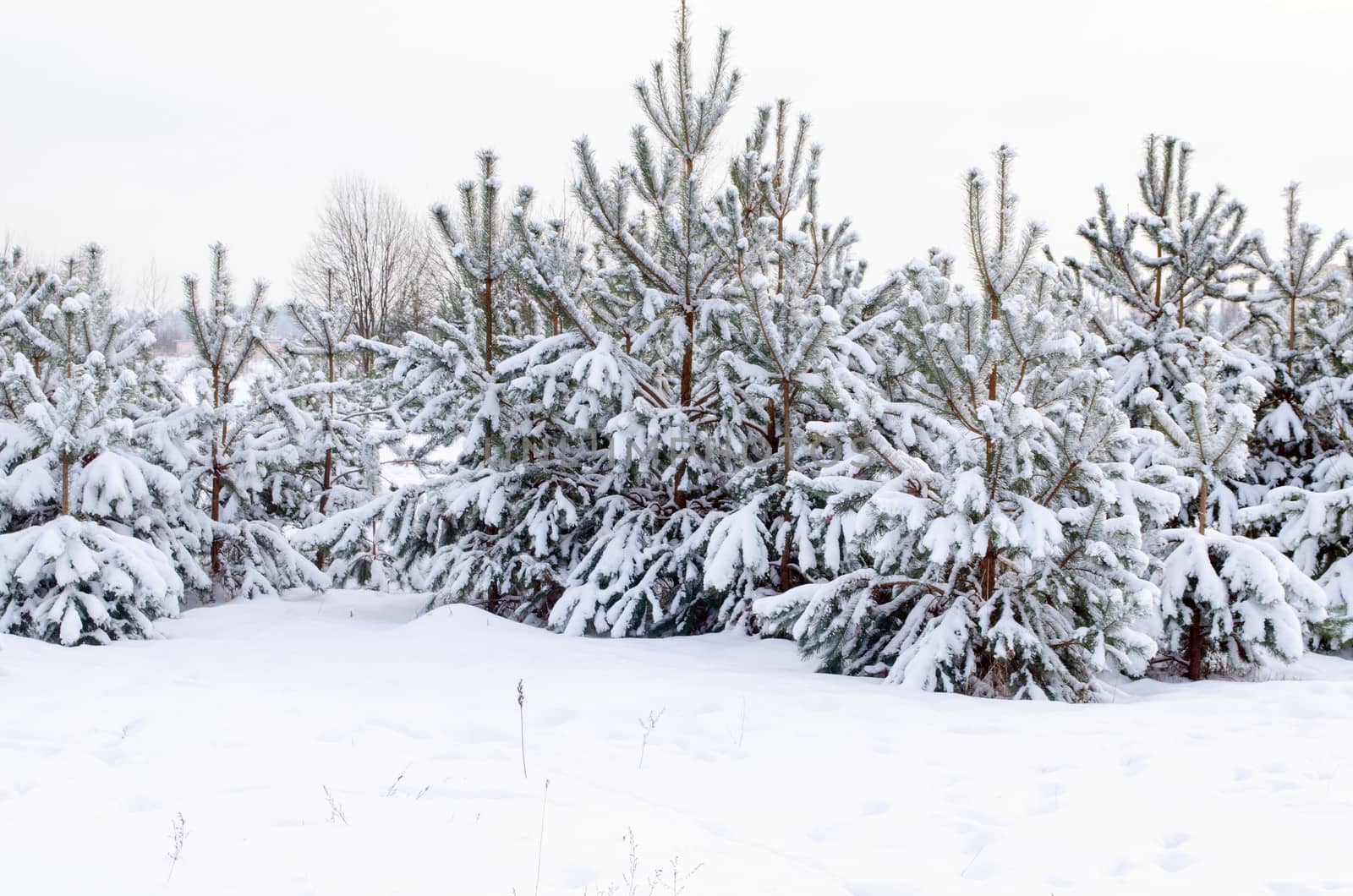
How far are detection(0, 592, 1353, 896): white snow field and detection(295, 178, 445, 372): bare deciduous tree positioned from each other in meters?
19.6

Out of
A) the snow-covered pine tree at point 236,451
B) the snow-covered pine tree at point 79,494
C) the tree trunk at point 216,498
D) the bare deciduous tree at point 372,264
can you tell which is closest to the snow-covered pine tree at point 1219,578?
the snow-covered pine tree at point 79,494

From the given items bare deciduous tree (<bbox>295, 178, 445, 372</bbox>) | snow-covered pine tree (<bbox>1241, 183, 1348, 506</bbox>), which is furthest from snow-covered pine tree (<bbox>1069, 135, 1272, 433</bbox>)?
bare deciduous tree (<bbox>295, 178, 445, 372</bbox>)

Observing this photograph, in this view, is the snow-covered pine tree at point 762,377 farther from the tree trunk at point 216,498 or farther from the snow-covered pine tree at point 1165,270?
the tree trunk at point 216,498

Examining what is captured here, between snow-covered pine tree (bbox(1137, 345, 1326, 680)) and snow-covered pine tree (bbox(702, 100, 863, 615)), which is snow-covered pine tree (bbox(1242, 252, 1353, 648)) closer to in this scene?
snow-covered pine tree (bbox(1137, 345, 1326, 680))

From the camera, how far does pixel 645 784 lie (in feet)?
11.9

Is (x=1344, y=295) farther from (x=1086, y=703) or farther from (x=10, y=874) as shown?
(x=10, y=874)

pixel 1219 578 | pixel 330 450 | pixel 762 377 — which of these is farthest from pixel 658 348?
pixel 330 450

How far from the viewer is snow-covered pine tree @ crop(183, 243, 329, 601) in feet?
27.0

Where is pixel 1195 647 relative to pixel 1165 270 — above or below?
below

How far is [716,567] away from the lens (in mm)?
6191

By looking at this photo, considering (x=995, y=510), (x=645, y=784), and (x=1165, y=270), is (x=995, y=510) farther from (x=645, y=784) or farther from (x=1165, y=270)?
(x=1165, y=270)

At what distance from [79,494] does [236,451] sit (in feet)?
8.64

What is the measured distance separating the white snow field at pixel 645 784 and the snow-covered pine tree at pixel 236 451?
324cm

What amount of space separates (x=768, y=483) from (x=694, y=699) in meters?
2.44
